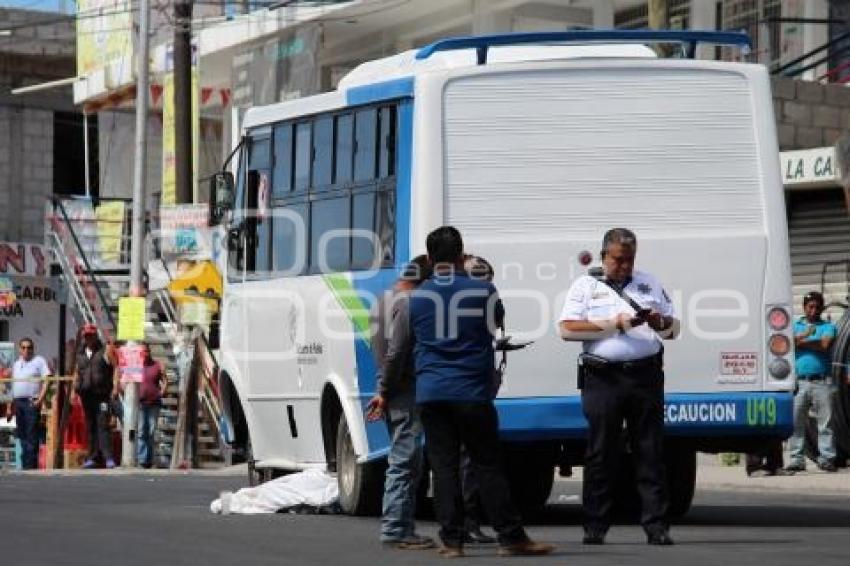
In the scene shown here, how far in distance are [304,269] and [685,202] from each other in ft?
11.0

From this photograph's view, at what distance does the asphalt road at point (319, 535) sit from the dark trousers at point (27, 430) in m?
11.6

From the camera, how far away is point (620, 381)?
47.3ft

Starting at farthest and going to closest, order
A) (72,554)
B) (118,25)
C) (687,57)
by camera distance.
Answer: (118,25) < (687,57) < (72,554)

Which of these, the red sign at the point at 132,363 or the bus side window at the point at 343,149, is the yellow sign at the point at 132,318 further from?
the bus side window at the point at 343,149

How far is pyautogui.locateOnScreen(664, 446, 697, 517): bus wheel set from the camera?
17641mm

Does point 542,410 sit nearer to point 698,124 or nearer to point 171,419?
point 698,124

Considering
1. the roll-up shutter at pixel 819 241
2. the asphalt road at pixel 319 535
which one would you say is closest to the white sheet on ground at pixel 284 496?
the asphalt road at pixel 319 535

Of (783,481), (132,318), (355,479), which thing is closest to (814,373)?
(783,481)

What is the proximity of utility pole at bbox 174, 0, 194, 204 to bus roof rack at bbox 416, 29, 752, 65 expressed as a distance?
→ 21.8 m

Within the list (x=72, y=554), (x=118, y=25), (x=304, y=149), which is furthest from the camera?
(x=118, y=25)

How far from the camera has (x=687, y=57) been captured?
17.6 metres

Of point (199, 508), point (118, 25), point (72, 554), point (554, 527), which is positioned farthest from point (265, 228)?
point (118, 25)

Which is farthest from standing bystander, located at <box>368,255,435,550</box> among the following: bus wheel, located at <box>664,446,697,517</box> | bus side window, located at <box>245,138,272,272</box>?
bus side window, located at <box>245,138,272,272</box>

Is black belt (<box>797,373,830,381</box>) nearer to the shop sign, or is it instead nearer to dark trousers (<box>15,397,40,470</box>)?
the shop sign
